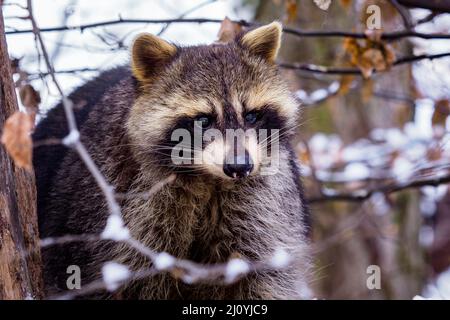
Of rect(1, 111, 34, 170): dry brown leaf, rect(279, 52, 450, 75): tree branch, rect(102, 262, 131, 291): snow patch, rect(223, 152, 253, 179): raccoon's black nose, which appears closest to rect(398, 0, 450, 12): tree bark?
rect(279, 52, 450, 75): tree branch

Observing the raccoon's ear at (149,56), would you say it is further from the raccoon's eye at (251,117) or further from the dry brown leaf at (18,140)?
the dry brown leaf at (18,140)

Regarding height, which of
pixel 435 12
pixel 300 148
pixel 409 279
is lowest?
pixel 409 279

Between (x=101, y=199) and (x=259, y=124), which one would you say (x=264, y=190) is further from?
(x=101, y=199)

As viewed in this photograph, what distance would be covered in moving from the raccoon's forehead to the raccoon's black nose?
0.38 metres

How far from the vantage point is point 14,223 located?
3773mm

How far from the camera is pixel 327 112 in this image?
9.82 meters

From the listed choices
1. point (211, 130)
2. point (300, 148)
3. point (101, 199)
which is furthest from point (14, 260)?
point (300, 148)

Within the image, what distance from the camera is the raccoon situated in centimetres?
438

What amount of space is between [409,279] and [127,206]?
5.03m

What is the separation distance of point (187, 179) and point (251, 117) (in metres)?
0.50

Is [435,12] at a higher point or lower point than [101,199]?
higher

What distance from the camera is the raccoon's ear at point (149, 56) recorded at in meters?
4.44

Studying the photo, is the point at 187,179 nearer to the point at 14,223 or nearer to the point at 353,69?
the point at 14,223

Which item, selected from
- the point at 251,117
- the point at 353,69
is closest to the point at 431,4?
the point at 353,69
